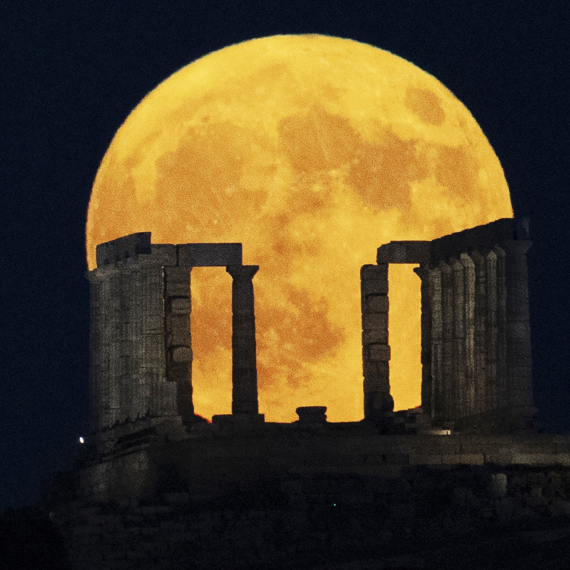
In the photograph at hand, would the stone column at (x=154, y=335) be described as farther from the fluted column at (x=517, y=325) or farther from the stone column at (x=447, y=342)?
the fluted column at (x=517, y=325)

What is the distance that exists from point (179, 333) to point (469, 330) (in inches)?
441

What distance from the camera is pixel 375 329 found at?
122m

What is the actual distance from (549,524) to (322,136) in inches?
989

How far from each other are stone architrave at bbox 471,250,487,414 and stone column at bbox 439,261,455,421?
6.23 ft

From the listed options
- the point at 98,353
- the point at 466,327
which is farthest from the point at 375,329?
the point at 98,353

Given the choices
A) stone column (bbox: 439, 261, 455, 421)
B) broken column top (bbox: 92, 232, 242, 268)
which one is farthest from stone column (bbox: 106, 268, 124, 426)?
stone column (bbox: 439, 261, 455, 421)

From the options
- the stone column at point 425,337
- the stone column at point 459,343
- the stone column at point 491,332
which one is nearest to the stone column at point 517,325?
the stone column at point 491,332

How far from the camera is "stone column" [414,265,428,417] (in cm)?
12312

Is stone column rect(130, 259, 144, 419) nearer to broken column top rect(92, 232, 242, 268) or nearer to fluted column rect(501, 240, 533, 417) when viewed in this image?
broken column top rect(92, 232, 242, 268)

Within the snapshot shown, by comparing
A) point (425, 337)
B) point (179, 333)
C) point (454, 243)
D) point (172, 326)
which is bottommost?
point (425, 337)

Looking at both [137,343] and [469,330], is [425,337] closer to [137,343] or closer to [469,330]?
[469,330]

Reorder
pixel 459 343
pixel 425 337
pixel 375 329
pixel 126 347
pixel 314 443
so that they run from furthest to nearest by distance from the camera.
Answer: pixel 425 337 → pixel 126 347 → pixel 375 329 → pixel 459 343 → pixel 314 443

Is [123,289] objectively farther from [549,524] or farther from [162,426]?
[549,524]

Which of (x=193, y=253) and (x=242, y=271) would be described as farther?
(x=242, y=271)
